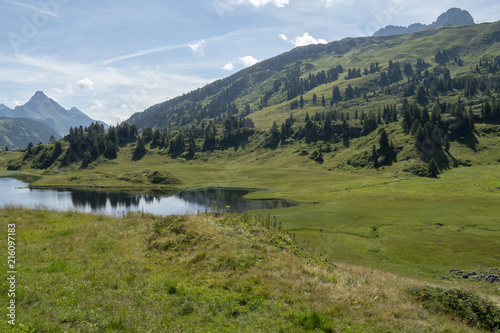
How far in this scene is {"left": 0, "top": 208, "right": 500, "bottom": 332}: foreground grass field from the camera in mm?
12125

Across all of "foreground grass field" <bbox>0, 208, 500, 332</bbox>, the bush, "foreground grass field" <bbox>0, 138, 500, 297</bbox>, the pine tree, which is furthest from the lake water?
the pine tree

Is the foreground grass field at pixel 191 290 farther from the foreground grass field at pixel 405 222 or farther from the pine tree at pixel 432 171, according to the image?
the pine tree at pixel 432 171

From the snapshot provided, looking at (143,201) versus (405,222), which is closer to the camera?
(405,222)

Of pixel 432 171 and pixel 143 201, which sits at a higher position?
pixel 432 171

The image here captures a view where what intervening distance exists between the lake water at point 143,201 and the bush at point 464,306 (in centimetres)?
6422

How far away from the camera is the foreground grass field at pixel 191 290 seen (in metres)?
12.1

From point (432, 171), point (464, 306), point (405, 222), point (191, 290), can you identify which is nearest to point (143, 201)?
point (405, 222)

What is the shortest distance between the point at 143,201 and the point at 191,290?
9127 centimetres

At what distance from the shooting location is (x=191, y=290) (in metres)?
15.1

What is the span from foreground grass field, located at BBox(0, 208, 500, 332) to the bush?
56 cm

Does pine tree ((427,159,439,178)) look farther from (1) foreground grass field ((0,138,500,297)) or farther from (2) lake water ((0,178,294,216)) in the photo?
(2) lake water ((0,178,294,216))

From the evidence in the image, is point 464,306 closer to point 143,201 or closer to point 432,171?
point 143,201

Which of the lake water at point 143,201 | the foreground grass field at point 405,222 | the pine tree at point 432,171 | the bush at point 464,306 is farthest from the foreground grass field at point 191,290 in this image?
the pine tree at point 432,171

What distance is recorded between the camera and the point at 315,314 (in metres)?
13.0
